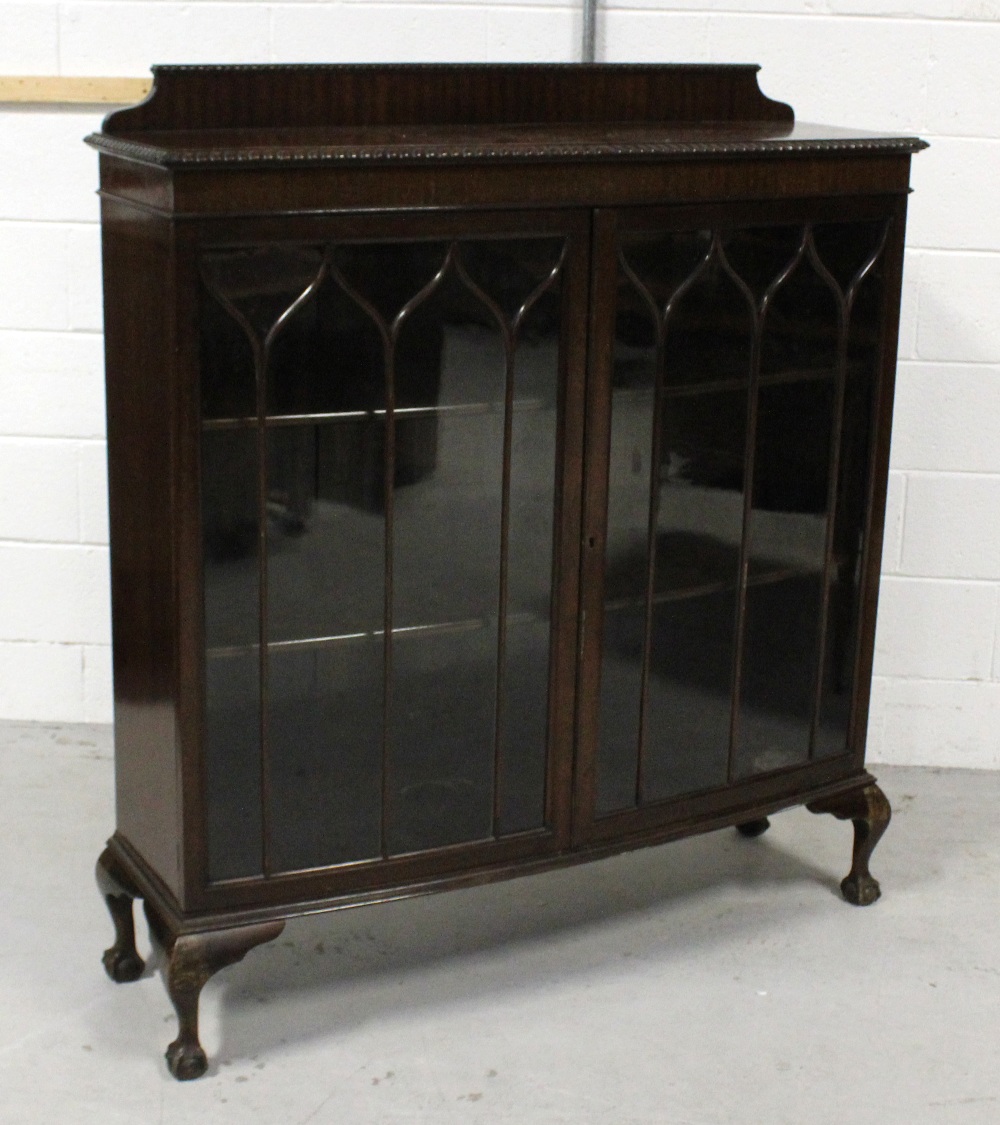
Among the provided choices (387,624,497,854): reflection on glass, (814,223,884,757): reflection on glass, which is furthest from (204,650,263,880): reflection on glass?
(814,223,884,757): reflection on glass

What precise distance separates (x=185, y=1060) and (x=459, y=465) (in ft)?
2.94

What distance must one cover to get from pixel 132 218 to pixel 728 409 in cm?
89

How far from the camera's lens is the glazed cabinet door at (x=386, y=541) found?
2.14 meters

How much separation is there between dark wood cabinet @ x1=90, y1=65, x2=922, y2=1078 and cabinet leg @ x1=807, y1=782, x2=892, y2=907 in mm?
198

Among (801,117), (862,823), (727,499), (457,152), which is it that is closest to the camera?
(457,152)

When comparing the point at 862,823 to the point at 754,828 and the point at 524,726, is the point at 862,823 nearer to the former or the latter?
the point at 754,828

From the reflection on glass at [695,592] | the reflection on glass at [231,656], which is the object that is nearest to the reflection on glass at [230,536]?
the reflection on glass at [231,656]

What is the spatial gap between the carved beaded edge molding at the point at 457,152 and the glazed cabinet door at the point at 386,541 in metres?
0.08

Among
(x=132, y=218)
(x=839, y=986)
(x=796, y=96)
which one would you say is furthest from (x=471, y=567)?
(x=796, y=96)

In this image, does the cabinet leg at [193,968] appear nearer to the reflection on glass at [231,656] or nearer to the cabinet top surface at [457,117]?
the reflection on glass at [231,656]

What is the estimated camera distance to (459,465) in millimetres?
2301

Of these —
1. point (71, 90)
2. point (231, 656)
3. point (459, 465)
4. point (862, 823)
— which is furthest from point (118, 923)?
point (71, 90)

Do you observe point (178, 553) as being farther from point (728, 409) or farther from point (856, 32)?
point (856, 32)

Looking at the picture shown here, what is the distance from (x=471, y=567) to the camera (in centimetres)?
235
